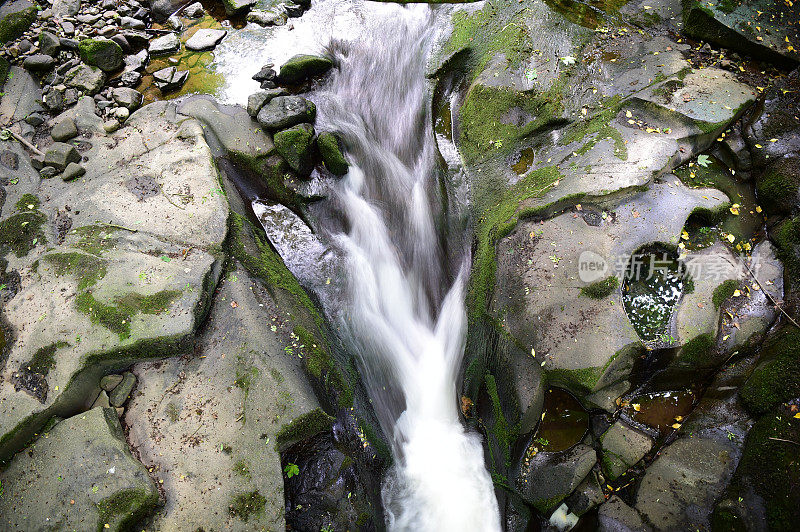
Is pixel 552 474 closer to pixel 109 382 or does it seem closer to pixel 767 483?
pixel 767 483

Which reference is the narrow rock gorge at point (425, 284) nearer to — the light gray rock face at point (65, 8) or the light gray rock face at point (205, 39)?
the light gray rock face at point (205, 39)

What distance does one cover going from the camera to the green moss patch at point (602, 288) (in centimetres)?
447

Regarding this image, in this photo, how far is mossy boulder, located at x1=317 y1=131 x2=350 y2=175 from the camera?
6227 mm

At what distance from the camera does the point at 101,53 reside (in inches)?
289

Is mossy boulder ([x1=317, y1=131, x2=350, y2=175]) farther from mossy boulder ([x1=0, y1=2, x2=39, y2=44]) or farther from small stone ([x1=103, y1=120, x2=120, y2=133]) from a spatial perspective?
mossy boulder ([x1=0, y1=2, x2=39, y2=44])

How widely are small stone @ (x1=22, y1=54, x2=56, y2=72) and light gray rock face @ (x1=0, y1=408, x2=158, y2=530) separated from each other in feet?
20.5

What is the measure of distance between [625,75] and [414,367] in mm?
4784

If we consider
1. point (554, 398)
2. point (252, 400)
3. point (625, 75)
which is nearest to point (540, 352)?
point (554, 398)

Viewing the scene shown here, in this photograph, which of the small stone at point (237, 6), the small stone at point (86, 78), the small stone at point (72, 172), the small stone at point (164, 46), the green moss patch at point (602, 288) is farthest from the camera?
the small stone at point (237, 6)

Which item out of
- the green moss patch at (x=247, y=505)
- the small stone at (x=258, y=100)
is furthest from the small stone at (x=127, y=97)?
the green moss patch at (x=247, y=505)

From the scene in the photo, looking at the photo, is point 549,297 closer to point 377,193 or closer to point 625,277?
point 625,277

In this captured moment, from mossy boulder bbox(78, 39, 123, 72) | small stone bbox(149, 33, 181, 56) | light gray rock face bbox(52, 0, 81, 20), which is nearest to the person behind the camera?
mossy boulder bbox(78, 39, 123, 72)

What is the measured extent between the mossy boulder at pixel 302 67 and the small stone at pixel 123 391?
504cm

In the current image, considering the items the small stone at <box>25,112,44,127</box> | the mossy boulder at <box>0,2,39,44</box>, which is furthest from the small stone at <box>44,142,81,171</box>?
the mossy boulder at <box>0,2,39,44</box>
